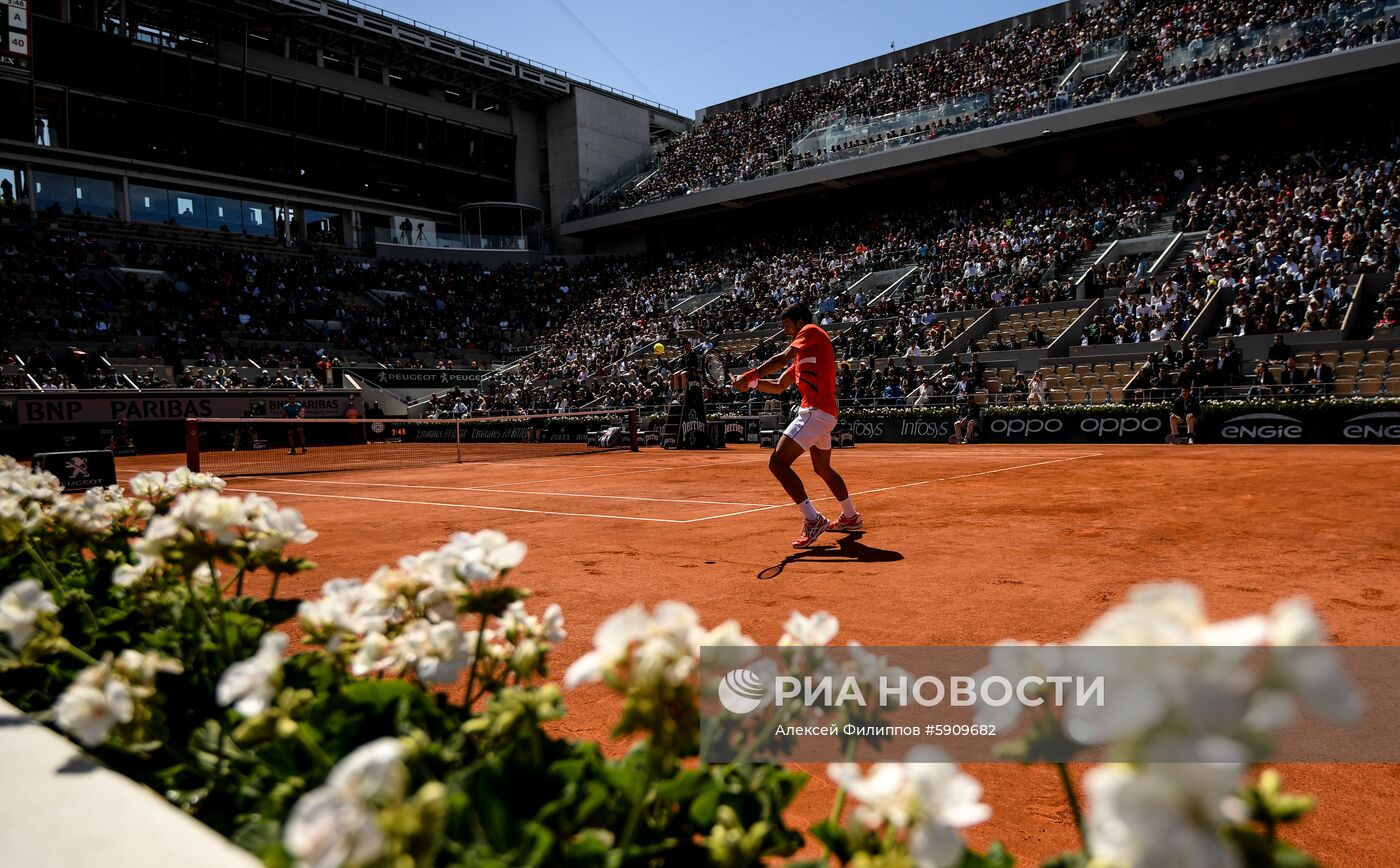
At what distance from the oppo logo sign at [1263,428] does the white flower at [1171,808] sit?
72.8ft

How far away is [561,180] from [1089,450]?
48.9 metres

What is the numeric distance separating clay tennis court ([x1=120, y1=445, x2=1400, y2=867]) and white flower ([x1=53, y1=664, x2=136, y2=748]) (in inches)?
78.8

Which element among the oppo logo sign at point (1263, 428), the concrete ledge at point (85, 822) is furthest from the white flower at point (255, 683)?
the oppo logo sign at point (1263, 428)

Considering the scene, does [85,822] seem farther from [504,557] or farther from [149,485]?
[149,485]

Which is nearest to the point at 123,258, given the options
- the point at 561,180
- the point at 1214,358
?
the point at 561,180

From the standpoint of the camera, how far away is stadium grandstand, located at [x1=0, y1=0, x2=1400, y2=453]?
25.2 metres

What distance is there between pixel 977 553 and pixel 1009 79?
40.2 m

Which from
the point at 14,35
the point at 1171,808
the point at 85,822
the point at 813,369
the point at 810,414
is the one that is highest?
the point at 14,35

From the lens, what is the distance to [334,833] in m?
0.96

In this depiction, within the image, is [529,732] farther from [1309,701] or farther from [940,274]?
[940,274]

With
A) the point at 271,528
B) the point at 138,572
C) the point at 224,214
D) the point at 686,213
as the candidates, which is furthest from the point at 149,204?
the point at 271,528

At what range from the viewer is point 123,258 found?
3912 centimetres

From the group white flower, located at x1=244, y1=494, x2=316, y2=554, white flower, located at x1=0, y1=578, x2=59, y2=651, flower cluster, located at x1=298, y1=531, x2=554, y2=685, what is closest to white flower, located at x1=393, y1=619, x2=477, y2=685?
flower cluster, located at x1=298, y1=531, x2=554, y2=685

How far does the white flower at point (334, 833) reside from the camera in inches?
37.1
